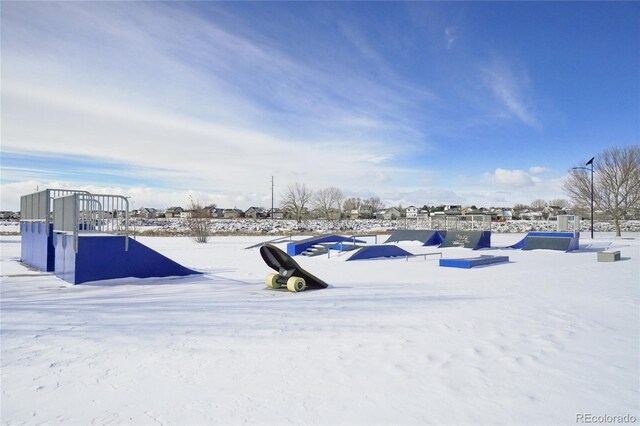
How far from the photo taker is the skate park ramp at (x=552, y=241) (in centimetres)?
2212

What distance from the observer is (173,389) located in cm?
398

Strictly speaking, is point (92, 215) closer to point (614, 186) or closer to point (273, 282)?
point (273, 282)

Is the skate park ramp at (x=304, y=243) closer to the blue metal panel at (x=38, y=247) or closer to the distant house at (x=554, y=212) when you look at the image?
the blue metal panel at (x=38, y=247)

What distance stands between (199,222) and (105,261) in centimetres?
1843

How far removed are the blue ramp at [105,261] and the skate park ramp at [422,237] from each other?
56.8 ft

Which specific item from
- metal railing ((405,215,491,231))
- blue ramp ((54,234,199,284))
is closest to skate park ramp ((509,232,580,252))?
metal railing ((405,215,491,231))

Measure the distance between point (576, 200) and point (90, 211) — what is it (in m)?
43.0

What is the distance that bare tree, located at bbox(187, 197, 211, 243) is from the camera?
92.8 ft

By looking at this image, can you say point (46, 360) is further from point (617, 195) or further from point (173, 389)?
point (617, 195)

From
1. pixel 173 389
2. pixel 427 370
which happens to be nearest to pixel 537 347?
pixel 427 370

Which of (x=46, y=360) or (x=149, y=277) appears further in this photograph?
(x=149, y=277)

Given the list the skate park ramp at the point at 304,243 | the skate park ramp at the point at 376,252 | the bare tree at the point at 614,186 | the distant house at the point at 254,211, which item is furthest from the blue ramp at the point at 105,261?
the distant house at the point at 254,211

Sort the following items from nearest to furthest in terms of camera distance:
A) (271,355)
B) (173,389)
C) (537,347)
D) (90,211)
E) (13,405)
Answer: (13,405) → (173,389) → (271,355) → (537,347) → (90,211)

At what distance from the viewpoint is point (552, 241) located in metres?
22.9
